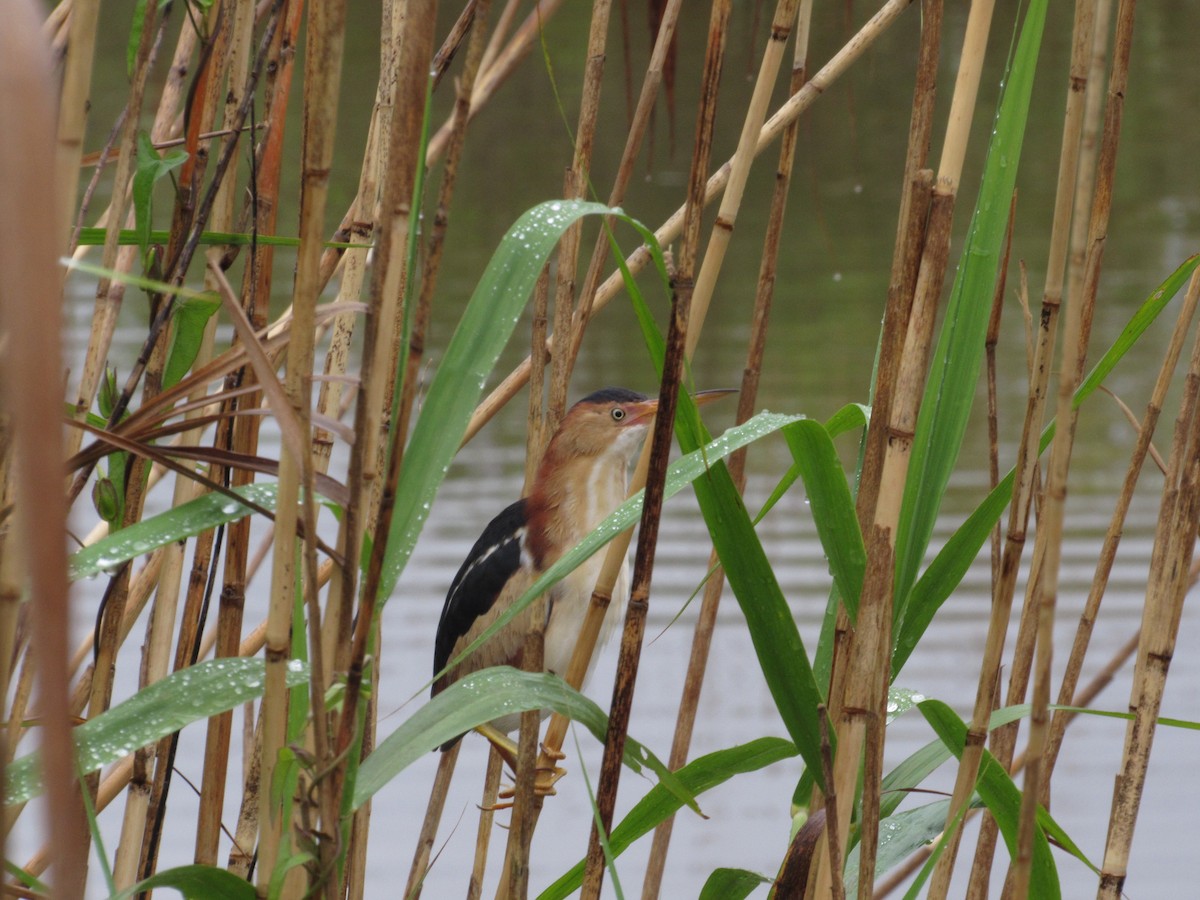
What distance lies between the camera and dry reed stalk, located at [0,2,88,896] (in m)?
0.24

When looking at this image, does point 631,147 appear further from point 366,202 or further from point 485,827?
point 485,827

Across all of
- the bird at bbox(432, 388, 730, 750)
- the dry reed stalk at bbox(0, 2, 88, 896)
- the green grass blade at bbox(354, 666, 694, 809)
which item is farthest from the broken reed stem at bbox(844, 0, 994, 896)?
the bird at bbox(432, 388, 730, 750)

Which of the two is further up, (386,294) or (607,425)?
(386,294)

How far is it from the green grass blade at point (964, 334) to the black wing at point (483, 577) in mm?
792

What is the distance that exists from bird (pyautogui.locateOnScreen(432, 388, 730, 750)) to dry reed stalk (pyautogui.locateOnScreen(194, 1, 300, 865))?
47 centimetres

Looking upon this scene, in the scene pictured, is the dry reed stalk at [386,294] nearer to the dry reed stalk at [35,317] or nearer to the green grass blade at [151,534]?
the green grass blade at [151,534]

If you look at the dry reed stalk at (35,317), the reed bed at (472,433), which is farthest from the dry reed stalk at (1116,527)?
the dry reed stalk at (35,317)

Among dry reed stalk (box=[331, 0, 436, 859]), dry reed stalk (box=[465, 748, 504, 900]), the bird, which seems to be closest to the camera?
dry reed stalk (box=[331, 0, 436, 859])

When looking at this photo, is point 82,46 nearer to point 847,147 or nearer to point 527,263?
point 527,263

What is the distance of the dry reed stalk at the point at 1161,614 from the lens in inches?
40.9

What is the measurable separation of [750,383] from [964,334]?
1.58ft

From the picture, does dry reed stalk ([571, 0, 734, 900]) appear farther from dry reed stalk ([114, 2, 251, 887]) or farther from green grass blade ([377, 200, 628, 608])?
dry reed stalk ([114, 2, 251, 887])

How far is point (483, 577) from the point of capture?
1.54 meters

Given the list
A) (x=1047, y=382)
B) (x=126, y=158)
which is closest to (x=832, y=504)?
(x=1047, y=382)
